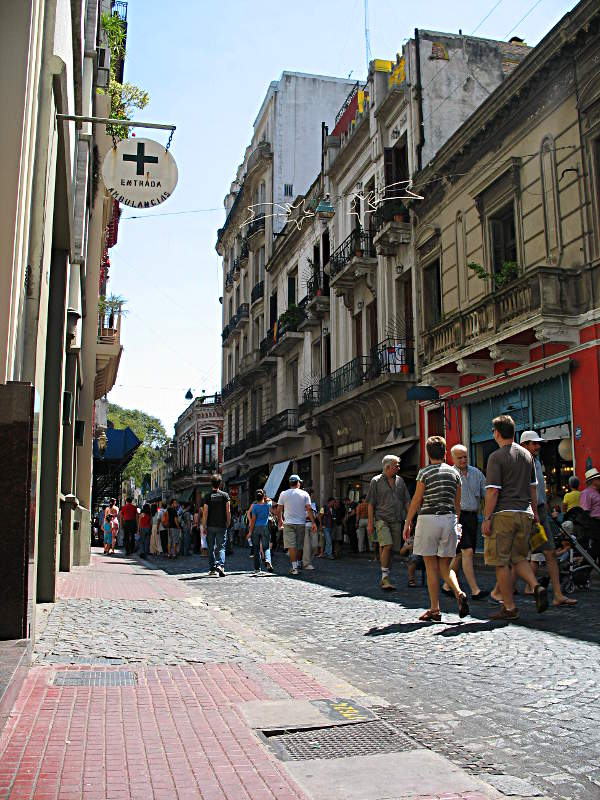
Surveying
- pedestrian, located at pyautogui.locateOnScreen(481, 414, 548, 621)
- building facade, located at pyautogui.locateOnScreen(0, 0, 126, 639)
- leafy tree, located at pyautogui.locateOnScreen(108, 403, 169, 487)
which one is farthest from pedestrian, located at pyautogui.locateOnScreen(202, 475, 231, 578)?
leafy tree, located at pyautogui.locateOnScreen(108, 403, 169, 487)

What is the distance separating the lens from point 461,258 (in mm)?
20141

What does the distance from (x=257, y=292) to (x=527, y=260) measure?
2512 centimetres

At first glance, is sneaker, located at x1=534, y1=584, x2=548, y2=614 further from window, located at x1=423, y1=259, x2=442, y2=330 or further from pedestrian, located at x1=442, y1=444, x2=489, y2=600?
window, located at x1=423, y1=259, x2=442, y2=330

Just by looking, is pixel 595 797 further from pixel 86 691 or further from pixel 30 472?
pixel 30 472

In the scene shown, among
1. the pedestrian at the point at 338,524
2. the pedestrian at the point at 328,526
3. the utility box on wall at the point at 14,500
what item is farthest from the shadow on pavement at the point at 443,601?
the pedestrian at the point at 338,524

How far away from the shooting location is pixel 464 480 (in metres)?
9.80

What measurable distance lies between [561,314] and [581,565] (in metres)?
6.65

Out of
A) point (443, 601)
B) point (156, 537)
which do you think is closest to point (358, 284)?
point (156, 537)

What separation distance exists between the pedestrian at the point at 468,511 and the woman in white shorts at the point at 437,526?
1283 mm

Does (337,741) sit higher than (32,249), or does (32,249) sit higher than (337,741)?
(32,249)

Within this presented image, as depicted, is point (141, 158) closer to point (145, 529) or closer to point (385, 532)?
point (385, 532)

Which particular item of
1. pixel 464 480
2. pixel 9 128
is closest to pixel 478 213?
pixel 464 480

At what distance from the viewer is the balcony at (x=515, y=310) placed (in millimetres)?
15266

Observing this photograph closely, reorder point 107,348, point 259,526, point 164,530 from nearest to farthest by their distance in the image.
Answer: point 259,526 → point 107,348 → point 164,530
